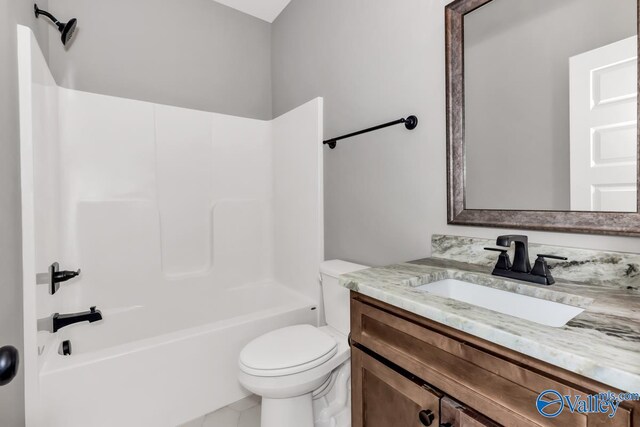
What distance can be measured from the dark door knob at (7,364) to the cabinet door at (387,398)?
2.70 ft

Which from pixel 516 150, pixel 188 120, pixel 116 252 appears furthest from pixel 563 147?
pixel 116 252

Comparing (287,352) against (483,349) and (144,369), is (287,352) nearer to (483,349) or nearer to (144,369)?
(144,369)

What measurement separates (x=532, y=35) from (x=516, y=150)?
39 cm

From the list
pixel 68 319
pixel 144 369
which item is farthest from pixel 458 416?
pixel 68 319

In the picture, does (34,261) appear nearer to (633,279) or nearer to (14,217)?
(14,217)

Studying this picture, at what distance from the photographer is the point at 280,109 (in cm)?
254

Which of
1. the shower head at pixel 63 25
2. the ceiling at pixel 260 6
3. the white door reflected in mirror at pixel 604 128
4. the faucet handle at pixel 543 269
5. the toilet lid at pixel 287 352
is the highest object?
the ceiling at pixel 260 6

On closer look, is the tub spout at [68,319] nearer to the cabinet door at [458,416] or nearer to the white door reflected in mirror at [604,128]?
the cabinet door at [458,416]

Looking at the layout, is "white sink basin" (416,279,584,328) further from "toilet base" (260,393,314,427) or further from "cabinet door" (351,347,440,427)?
"toilet base" (260,393,314,427)

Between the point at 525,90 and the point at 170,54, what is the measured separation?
89.2 inches

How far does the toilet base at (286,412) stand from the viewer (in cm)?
133

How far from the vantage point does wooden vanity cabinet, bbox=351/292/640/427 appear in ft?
1.81

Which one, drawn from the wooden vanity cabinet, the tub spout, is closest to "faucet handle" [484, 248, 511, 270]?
the wooden vanity cabinet

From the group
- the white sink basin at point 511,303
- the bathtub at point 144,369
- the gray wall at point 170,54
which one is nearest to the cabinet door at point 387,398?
the white sink basin at point 511,303
